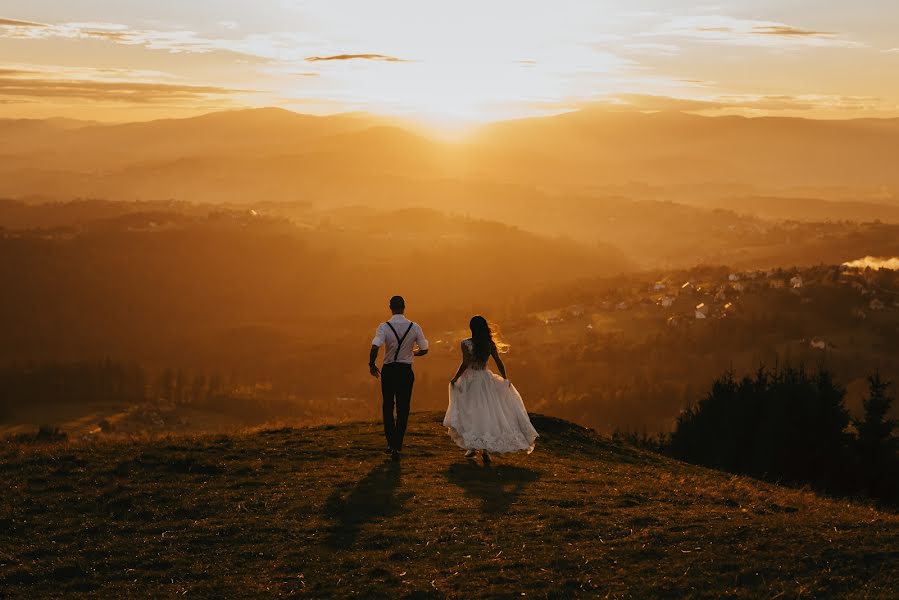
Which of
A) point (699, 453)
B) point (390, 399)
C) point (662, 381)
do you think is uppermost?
point (390, 399)

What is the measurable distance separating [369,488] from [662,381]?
598ft

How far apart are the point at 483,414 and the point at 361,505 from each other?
4.42 meters

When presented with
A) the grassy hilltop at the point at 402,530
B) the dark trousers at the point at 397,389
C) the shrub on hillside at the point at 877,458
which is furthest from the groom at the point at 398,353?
the shrub on hillside at the point at 877,458

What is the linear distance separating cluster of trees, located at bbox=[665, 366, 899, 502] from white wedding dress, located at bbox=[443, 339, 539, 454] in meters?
13.7

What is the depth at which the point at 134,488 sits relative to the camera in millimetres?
17266

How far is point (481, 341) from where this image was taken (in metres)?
19.3

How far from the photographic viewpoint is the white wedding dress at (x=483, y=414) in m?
19.4

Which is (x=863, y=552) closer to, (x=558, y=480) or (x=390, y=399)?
(x=558, y=480)

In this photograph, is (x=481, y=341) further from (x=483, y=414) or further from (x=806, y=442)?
(x=806, y=442)

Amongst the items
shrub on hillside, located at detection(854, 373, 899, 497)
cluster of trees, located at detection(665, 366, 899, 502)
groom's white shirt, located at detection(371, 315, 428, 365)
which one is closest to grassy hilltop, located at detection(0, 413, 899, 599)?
groom's white shirt, located at detection(371, 315, 428, 365)

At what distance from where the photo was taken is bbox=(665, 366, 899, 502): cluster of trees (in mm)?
32031

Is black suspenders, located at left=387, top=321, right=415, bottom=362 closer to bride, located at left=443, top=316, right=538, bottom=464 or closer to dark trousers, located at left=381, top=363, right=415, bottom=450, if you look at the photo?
dark trousers, located at left=381, top=363, right=415, bottom=450

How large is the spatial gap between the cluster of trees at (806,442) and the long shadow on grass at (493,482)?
45.5ft

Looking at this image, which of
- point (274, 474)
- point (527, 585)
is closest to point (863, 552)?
point (527, 585)
